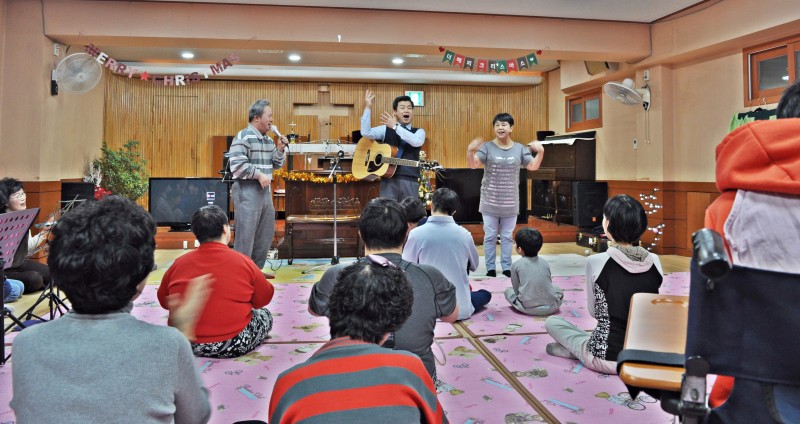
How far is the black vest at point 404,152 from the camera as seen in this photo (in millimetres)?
4371

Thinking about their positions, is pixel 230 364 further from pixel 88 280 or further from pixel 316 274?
pixel 316 274

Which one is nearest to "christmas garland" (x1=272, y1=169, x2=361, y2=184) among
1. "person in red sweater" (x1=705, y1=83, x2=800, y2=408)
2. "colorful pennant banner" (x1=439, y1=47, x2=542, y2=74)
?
"colorful pennant banner" (x1=439, y1=47, x2=542, y2=74)

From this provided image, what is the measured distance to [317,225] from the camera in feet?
18.8

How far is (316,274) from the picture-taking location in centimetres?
487

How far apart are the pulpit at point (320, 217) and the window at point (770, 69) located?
4013 millimetres

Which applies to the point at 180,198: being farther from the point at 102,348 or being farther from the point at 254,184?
the point at 102,348

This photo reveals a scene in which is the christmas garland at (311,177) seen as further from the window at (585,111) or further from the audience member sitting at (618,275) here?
the window at (585,111)

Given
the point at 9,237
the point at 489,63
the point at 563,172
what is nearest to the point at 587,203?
the point at 563,172

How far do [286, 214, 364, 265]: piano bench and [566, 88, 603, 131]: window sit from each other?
14.3 feet

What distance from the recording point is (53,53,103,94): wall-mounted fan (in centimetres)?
525

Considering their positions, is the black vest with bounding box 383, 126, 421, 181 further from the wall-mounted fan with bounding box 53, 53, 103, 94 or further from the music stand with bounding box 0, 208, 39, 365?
the wall-mounted fan with bounding box 53, 53, 103, 94

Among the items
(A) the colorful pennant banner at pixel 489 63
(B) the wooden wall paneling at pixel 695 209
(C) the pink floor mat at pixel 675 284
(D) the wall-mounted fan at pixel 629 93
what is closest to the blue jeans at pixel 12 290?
(A) the colorful pennant banner at pixel 489 63

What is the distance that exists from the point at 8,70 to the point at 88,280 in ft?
18.7

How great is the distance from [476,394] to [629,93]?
17.6ft
